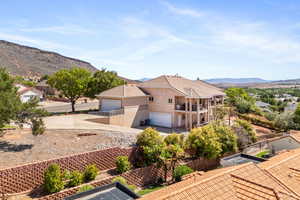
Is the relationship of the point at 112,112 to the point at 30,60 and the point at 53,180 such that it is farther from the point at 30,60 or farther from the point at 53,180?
the point at 30,60

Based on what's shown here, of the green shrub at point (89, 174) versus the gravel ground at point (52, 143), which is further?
the gravel ground at point (52, 143)

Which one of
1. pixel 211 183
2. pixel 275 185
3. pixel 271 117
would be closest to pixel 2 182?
pixel 211 183

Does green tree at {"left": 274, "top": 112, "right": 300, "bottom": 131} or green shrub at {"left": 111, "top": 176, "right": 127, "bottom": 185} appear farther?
green tree at {"left": 274, "top": 112, "right": 300, "bottom": 131}

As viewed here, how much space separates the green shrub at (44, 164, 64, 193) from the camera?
41.2 ft

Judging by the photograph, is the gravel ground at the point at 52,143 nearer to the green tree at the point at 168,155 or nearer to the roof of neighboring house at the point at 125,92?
the green tree at the point at 168,155

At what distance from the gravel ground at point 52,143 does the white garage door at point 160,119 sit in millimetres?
11268

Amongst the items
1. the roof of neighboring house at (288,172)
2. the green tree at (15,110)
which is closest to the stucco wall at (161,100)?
the green tree at (15,110)

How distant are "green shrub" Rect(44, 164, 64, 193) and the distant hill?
107 meters

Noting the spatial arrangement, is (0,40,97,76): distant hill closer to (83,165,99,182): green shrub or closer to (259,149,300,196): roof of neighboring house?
(83,165,99,182): green shrub

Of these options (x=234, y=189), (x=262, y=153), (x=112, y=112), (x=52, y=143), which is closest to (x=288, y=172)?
(x=234, y=189)

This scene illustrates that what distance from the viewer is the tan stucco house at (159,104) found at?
30891mm

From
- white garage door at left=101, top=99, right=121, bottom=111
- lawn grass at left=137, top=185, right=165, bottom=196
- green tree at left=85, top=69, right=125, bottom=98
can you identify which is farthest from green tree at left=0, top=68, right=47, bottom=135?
green tree at left=85, top=69, right=125, bottom=98

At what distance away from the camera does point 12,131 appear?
2039 cm

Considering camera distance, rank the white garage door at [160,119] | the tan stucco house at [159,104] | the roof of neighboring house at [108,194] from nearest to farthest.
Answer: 1. the roof of neighboring house at [108,194]
2. the tan stucco house at [159,104]
3. the white garage door at [160,119]
